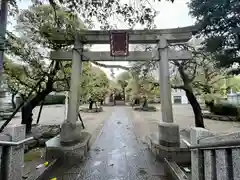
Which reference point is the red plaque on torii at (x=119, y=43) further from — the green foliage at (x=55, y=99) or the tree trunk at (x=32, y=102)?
the green foliage at (x=55, y=99)

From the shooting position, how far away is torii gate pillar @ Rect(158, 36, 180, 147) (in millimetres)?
3631

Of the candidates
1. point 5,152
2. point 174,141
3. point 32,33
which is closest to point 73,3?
point 5,152

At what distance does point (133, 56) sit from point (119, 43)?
0.53 m

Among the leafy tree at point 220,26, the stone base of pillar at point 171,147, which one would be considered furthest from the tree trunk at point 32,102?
the leafy tree at point 220,26

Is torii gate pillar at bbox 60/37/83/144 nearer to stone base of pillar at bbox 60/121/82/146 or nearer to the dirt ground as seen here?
stone base of pillar at bbox 60/121/82/146

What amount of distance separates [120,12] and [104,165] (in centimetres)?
320

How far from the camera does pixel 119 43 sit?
160 inches

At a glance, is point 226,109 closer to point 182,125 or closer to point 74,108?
point 182,125

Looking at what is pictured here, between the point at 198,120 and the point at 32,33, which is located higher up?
the point at 32,33

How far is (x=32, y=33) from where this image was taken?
4.73 metres

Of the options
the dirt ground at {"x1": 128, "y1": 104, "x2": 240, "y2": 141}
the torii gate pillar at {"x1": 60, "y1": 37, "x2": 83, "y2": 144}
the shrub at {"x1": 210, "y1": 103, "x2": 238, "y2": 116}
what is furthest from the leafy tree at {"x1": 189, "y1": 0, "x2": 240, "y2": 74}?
the shrub at {"x1": 210, "y1": 103, "x2": 238, "y2": 116}

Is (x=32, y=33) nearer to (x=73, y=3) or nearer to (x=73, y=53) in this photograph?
(x=73, y=53)

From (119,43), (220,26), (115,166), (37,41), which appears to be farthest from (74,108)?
(220,26)

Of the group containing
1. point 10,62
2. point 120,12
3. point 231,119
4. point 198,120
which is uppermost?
point 120,12
